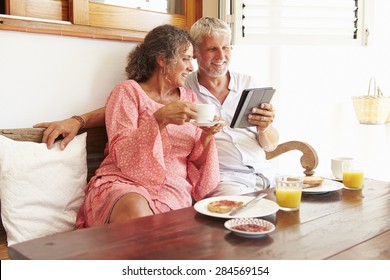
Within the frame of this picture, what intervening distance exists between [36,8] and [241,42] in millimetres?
1162

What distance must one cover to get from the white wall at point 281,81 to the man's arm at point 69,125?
4.7 inches

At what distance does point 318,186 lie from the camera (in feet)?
5.30

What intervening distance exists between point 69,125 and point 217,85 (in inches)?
30.7

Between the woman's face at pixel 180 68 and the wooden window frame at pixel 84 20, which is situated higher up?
the wooden window frame at pixel 84 20

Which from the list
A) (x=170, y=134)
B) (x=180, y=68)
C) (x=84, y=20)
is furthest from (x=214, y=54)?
(x=84, y=20)

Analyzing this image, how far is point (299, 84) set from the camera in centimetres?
315

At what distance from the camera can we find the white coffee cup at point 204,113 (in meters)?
1.57

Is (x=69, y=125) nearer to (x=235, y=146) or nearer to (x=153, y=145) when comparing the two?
(x=153, y=145)

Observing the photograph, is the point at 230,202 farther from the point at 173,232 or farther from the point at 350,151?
the point at 350,151

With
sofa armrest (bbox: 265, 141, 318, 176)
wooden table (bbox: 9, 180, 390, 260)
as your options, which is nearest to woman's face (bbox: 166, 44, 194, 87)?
sofa armrest (bbox: 265, 141, 318, 176)

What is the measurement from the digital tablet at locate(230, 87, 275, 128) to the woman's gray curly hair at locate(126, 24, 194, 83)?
1.17 ft

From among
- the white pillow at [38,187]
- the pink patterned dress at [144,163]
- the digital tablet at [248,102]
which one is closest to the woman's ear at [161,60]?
the pink patterned dress at [144,163]

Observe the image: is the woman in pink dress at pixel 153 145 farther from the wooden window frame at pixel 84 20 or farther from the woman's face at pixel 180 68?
the wooden window frame at pixel 84 20
